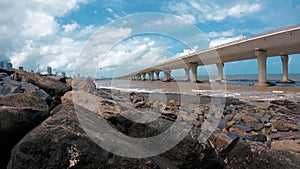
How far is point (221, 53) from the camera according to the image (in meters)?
39.2

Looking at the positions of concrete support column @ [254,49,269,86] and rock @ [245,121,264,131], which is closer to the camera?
rock @ [245,121,264,131]

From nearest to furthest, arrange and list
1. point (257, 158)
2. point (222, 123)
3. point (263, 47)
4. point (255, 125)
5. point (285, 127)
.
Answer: point (257, 158)
point (285, 127)
point (255, 125)
point (222, 123)
point (263, 47)

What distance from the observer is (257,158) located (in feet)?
10.7

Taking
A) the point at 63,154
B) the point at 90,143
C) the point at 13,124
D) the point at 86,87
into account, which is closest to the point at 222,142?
the point at 90,143

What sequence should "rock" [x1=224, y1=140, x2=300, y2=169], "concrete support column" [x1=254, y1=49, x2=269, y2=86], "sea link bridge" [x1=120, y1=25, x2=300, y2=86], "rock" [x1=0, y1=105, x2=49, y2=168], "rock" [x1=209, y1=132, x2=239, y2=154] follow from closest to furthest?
"rock" [x1=0, y1=105, x2=49, y2=168] < "rock" [x1=224, y1=140, x2=300, y2=169] < "rock" [x1=209, y1=132, x2=239, y2=154] < "sea link bridge" [x1=120, y1=25, x2=300, y2=86] < "concrete support column" [x1=254, y1=49, x2=269, y2=86]

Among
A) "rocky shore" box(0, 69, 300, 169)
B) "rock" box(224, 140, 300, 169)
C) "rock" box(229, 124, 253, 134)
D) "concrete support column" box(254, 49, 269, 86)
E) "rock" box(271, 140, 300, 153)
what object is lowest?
"rock" box(229, 124, 253, 134)

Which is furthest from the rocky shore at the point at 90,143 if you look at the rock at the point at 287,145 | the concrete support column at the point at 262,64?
the concrete support column at the point at 262,64

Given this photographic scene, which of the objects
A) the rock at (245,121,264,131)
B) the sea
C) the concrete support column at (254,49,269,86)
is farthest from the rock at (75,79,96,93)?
the concrete support column at (254,49,269,86)

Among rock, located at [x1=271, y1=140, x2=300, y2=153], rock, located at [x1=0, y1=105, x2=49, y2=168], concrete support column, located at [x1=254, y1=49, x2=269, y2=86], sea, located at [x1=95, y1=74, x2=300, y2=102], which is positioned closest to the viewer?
rock, located at [x1=0, y1=105, x2=49, y2=168]

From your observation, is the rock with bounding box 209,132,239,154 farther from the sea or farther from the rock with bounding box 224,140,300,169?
the sea

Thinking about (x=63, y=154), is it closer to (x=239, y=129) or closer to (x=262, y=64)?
(x=239, y=129)

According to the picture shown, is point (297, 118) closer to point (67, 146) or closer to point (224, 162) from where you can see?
point (224, 162)

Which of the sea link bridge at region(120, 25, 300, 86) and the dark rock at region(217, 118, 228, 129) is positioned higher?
the sea link bridge at region(120, 25, 300, 86)

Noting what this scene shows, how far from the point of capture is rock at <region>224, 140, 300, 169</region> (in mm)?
3145
